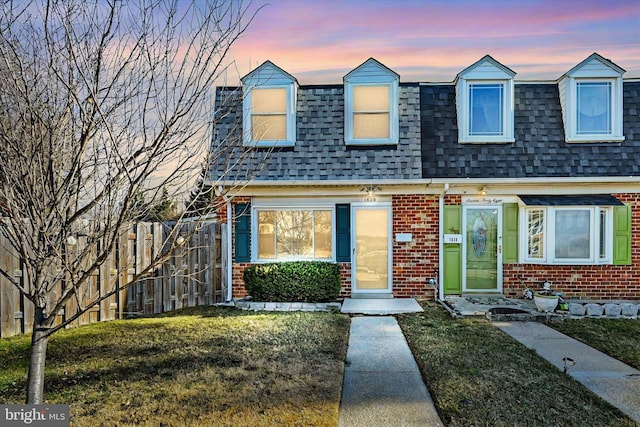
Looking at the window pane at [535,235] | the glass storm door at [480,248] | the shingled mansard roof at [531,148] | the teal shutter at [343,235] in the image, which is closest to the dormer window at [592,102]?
the shingled mansard roof at [531,148]

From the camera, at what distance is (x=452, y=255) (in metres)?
10.2

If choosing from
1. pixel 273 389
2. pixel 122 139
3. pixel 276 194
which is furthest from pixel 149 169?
pixel 276 194

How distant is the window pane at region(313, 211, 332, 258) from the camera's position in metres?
10.4

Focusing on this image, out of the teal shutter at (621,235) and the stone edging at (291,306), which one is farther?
the teal shutter at (621,235)

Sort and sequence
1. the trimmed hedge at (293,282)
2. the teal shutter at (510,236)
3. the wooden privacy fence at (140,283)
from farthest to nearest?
the teal shutter at (510,236)
the trimmed hedge at (293,282)
the wooden privacy fence at (140,283)

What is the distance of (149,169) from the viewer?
336 cm

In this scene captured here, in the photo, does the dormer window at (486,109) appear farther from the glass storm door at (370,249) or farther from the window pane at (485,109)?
the glass storm door at (370,249)

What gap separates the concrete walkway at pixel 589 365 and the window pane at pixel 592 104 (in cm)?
535

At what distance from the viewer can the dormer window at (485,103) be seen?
1015cm

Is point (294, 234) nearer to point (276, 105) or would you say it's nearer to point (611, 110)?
point (276, 105)

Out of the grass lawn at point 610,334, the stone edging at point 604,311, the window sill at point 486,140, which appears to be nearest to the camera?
the grass lawn at point 610,334

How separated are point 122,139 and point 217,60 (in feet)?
3.57

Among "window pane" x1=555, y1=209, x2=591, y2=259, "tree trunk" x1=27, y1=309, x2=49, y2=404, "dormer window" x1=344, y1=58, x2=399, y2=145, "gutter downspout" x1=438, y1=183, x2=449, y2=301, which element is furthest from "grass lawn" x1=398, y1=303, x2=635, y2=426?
"dormer window" x1=344, y1=58, x2=399, y2=145

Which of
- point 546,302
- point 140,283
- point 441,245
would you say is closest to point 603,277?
point 546,302
